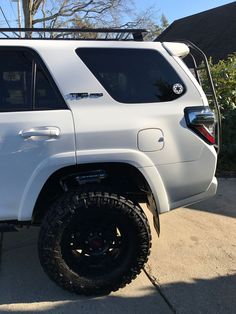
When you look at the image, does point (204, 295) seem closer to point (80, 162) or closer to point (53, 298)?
point (53, 298)

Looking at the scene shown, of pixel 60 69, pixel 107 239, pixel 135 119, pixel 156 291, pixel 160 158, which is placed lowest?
pixel 156 291

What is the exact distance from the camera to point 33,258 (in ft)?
13.9

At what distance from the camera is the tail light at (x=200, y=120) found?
3.62 metres

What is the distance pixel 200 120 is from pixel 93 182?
96cm

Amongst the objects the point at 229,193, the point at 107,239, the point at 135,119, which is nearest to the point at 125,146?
the point at 135,119

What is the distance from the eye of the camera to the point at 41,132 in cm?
330

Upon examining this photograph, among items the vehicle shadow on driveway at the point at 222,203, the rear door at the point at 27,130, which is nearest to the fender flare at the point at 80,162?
A: the rear door at the point at 27,130

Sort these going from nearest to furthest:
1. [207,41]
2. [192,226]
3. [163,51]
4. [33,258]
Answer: [163,51], [33,258], [192,226], [207,41]

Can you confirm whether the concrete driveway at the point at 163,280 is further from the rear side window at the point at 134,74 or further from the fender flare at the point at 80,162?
the rear side window at the point at 134,74

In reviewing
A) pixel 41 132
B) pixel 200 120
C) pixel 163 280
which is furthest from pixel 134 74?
pixel 163 280

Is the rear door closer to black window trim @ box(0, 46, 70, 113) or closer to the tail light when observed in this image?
black window trim @ box(0, 46, 70, 113)

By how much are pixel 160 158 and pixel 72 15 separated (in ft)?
95.6

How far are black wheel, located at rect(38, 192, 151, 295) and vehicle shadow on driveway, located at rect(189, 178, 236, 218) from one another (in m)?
2.26

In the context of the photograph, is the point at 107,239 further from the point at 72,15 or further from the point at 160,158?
the point at 72,15
